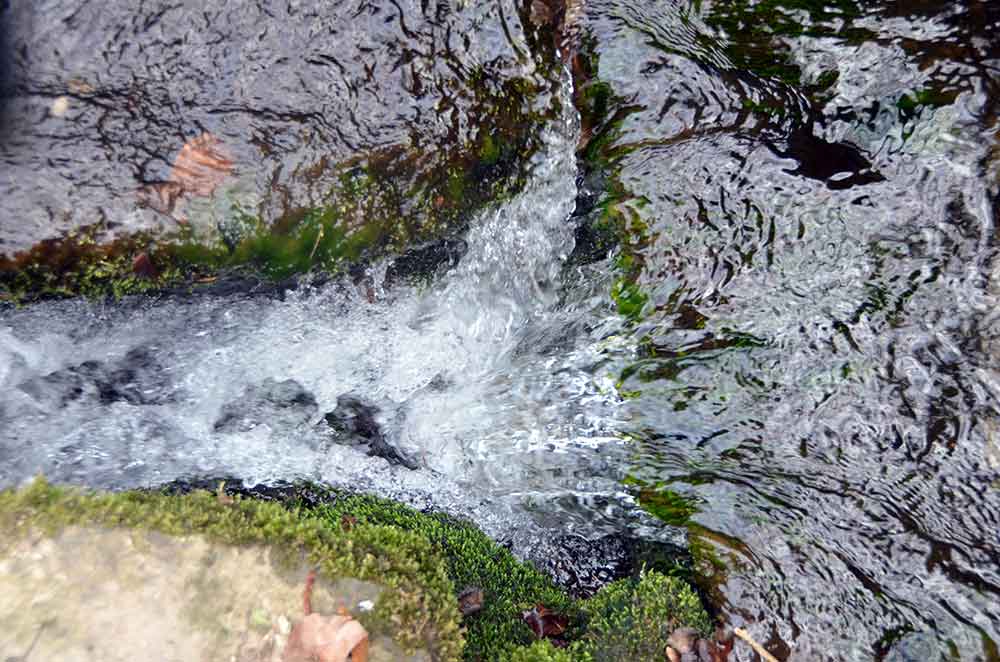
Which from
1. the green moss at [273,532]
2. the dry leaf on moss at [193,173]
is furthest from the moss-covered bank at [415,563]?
the dry leaf on moss at [193,173]

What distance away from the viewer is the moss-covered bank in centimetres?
266

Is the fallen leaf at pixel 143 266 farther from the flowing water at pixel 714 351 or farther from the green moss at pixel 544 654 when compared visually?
the green moss at pixel 544 654

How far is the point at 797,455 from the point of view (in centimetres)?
340

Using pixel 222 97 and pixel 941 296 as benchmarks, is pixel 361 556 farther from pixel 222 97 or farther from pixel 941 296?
pixel 941 296

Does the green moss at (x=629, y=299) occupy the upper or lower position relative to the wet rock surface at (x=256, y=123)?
lower

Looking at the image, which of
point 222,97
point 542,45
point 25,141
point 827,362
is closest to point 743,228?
point 827,362

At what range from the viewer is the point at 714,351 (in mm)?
3516

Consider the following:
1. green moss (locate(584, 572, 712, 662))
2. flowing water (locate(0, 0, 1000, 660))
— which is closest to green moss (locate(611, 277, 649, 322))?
flowing water (locate(0, 0, 1000, 660))

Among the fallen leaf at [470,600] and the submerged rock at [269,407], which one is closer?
the fallen leaf at [470,600]

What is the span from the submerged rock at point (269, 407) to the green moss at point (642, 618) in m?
2.10

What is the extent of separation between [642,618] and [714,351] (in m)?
1.50

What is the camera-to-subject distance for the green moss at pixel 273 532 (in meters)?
2.62

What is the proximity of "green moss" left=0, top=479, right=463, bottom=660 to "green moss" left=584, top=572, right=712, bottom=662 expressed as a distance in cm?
105

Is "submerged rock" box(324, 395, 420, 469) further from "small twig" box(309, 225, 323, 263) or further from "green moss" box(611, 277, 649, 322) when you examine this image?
"green moss" box(611, 277, 649, 322)
